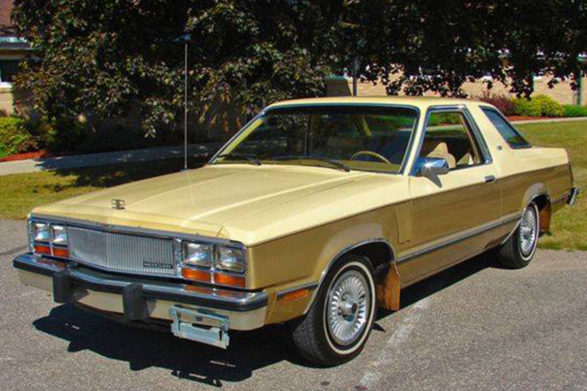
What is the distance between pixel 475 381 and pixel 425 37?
8.00 m

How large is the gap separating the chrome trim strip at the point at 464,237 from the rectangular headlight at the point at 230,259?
55.6 inches

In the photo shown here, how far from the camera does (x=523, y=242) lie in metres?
6.57

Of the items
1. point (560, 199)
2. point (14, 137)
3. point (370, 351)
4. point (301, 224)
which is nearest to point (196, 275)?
point (301, 224)

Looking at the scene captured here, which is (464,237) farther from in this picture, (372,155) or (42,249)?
(42,249)

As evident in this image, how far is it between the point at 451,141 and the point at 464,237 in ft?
3.44

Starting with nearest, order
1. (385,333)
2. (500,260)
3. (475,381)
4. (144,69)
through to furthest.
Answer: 1. (475,381)
2. (385,333)
3. (500,260)
4. (144,69)

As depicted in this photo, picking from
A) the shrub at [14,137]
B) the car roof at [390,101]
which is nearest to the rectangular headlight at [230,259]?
the car roof at [390,101]

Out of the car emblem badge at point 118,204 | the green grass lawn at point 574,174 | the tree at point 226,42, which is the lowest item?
the green grass lawn at point 574,174

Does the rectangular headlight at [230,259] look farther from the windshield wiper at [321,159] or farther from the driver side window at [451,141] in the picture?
the driver side window at [451,141]

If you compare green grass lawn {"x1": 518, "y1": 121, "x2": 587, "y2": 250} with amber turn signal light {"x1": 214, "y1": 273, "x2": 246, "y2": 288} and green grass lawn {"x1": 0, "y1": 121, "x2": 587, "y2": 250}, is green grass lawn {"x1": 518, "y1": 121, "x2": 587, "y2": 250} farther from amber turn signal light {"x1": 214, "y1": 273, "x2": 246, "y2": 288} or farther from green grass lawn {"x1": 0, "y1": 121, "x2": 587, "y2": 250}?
amber turn signal light {"x1": 214, "y1": 273, "x2": 246, "y2": 288}

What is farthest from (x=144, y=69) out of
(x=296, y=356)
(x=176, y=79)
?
(x=296, y=356)

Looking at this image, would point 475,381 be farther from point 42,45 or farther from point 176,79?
point 42,45

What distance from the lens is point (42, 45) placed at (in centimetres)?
1048

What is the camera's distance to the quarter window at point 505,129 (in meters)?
6.20
